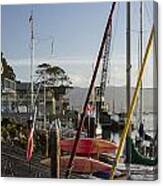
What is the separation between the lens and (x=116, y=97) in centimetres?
222

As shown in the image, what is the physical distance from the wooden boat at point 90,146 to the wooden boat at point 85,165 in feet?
0.09

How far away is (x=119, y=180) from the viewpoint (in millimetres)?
2246

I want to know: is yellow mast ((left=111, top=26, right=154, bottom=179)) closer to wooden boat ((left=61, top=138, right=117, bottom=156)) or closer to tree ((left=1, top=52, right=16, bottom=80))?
wooden boat ((left=61, top=138, right=117, bottom=156))

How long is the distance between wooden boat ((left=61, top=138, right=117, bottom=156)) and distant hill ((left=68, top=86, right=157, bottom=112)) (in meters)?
0.13

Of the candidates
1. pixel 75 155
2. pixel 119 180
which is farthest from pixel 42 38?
pixel 119 180

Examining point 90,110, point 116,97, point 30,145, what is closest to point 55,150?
point 30,145

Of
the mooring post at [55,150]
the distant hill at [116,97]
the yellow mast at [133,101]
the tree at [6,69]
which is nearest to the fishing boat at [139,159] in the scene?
the yellow mast at [133,101]

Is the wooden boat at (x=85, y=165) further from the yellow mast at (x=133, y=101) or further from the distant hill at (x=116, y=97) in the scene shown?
the distant hill at (x=116, y=97)

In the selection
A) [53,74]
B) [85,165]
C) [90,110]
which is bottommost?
[85,165]

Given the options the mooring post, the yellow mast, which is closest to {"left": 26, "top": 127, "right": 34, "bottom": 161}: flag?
the mooring post

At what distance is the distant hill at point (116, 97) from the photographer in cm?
220

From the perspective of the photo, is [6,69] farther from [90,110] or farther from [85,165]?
[85,165]

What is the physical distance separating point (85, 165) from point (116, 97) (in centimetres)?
28

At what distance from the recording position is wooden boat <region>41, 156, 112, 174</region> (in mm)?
2256
